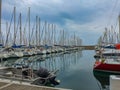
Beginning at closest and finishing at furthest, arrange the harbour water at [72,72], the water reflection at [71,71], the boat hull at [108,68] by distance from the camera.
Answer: the harbour water at [72,72] < the water reflection at [71,71] < the boat hull at [108,68]

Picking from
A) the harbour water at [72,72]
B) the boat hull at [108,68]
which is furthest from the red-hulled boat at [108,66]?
the harbour water at [72,72]

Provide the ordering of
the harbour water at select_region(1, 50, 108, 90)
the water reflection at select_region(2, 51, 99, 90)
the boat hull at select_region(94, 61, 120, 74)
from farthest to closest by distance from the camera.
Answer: the boat hull at select_region(94, 61, 120, 74) → the water reflection at select_region(2, 51, 99, 90) → the harbour water at select_region(1, 50, 108, 90)

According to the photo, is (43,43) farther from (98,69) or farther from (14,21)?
(98,69)

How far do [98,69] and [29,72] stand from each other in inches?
408

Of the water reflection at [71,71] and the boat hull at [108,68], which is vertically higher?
the boat hull at [108,68]

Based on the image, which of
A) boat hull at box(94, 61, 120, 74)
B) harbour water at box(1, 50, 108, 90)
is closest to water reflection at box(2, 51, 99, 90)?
harbour water at box(1, 50, 108, 90)

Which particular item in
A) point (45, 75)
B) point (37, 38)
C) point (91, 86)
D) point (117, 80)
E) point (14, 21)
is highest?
point (14, 21)

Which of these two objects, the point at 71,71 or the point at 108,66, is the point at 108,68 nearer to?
the point at 108,66

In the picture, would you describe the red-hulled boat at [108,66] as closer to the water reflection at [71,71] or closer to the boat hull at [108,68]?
Answer: the boat hull at [108,68]

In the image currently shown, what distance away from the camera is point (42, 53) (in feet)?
177

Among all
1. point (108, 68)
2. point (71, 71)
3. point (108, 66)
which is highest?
point (108, 66)

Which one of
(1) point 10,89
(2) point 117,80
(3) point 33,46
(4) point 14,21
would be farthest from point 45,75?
(3) point 33,46

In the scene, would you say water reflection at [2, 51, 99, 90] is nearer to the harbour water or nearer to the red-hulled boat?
the harbour water

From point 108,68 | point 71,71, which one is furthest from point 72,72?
point 108,68
